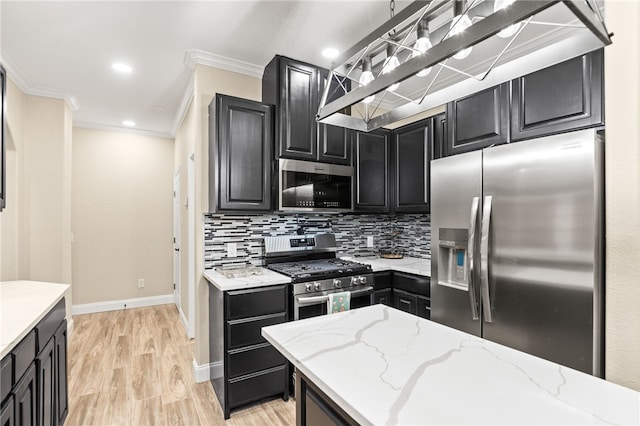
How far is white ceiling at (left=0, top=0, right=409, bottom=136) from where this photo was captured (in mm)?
2115

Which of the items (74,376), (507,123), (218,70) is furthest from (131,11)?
(74,376)

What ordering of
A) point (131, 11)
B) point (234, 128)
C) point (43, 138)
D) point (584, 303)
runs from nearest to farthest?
point (584, 303), point (131, 11), point (234, 128), point (43, 138)

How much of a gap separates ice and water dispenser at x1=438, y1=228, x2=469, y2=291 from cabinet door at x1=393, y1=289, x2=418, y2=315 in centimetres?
55

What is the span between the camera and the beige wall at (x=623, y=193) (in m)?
1.07

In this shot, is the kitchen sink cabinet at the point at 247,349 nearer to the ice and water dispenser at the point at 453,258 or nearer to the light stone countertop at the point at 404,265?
the light stone countertop at the point at 404,265

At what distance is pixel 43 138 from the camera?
3.47 metres

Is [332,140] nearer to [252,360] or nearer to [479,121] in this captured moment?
[479,121]

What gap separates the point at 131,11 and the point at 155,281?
4.01 metres

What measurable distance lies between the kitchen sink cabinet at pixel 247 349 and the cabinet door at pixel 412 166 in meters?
1.54

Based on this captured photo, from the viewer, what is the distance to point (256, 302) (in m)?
2.33

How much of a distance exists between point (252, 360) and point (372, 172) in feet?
6.76

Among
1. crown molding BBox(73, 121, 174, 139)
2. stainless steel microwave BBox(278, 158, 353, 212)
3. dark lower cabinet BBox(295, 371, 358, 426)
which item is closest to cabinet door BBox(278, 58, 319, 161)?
stainless steel microwave BBox(278, 158, 353, 212)

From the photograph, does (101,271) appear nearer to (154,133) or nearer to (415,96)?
(154,133)

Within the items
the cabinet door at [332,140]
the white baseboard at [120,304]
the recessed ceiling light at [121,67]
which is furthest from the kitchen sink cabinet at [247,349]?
the white baseboard at [120,304]
